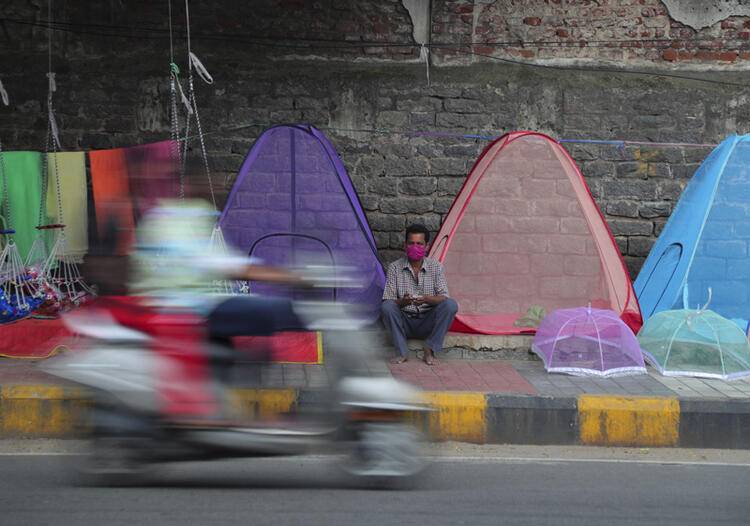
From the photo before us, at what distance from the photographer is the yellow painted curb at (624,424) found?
5320mm

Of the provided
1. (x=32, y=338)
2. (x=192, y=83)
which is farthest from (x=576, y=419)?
(x=192, y=83)

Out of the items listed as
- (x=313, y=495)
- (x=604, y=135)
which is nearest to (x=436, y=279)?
(x=604, y=135)

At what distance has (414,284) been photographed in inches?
259

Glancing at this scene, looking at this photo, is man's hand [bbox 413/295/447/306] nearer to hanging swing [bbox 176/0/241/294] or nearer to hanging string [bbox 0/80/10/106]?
hanging swing [bbox 176/0/241/294]

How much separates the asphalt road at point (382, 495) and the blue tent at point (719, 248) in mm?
2507

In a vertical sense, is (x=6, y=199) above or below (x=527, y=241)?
above

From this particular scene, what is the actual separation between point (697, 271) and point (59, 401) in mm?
4519

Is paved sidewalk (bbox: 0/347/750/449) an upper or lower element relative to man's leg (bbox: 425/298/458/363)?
lower

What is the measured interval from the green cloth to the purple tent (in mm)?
1369

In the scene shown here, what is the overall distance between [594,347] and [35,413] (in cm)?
336

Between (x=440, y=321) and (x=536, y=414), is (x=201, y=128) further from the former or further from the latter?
(x=536, y=414)

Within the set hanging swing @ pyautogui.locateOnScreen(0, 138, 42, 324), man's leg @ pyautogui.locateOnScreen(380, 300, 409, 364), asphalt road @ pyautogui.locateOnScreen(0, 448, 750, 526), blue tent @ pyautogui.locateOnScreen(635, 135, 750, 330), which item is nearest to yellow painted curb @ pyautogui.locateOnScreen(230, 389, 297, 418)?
asphalt road @ pyautogui.locateOnScreen(0, 448, 750, 526)

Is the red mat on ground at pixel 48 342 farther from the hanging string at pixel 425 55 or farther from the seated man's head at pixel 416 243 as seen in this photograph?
the hanging string at pixel 425 55

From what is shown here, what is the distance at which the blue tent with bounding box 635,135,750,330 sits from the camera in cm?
707
